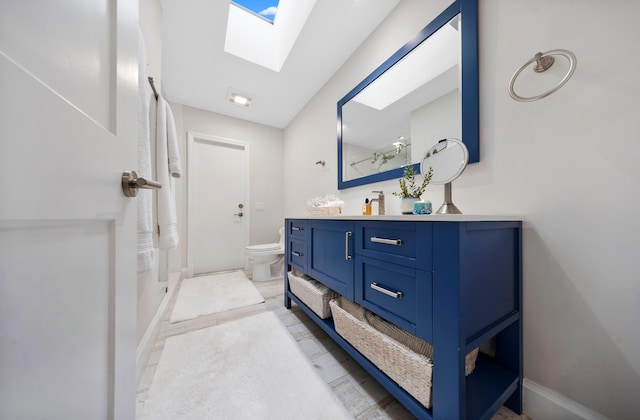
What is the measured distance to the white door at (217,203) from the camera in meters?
2.76

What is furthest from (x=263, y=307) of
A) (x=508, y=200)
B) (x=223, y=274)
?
(x=508, y=200)

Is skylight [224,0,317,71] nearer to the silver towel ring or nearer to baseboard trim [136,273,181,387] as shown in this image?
the silver towel ring

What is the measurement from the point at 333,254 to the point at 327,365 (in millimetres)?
603

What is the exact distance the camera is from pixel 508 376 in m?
0.86

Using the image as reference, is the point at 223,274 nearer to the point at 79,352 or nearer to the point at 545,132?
the point at 79,352

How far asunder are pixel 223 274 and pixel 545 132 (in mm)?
3194

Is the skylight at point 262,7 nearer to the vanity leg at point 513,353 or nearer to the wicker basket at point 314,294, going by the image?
the wicker basket at point 314,294

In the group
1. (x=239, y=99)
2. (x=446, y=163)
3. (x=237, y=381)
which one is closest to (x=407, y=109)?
(x=446, y=163)

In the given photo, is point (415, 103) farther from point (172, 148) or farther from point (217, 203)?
point (217, 203)

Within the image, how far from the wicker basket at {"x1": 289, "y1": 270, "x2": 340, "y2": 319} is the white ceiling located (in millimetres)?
2010

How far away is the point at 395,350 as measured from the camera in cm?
84

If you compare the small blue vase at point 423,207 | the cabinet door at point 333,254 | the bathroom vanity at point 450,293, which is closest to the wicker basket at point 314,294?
the cabinet door at point 333,254

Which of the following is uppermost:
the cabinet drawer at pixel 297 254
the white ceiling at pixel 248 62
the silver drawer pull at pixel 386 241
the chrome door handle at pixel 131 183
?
the white ceiling at pixel 248 62

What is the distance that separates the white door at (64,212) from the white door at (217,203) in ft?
8.11
